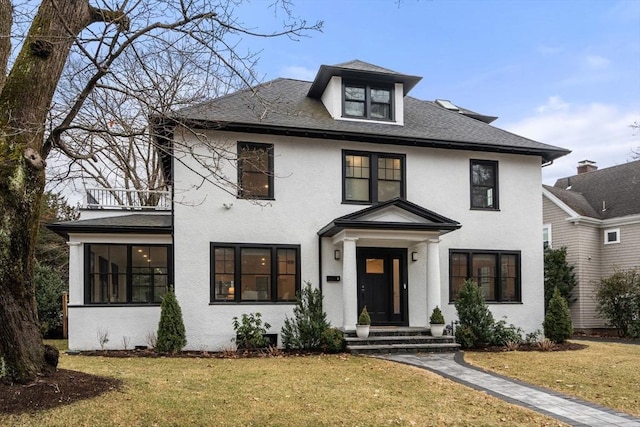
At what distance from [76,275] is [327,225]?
635 cm

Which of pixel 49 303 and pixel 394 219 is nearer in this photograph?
pixel 394 219

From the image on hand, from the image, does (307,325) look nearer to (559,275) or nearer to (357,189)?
(357,189)

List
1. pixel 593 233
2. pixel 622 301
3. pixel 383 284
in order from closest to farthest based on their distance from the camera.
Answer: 1. pixel 383 284
2. pixel 622 301
3. pixel 593 233

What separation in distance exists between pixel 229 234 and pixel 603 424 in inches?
344

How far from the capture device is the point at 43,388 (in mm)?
6125

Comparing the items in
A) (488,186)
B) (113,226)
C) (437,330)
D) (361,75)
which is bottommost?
(437,330)

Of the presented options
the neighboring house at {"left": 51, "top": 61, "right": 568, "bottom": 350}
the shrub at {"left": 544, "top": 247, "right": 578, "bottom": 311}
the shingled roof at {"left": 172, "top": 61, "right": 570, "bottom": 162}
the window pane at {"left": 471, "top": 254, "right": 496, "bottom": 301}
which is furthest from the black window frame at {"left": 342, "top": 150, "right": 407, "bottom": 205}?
the shrub at {"left": 544, "top": 247, "right": 578, "bottom": 311}

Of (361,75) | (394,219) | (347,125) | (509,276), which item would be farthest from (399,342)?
(361,75)

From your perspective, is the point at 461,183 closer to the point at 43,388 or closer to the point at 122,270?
the point at 122,270

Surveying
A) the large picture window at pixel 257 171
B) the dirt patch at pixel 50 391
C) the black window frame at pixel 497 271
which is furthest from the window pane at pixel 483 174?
the dirt patch at pixel 50 391

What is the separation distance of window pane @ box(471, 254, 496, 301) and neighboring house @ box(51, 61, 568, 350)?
0.04 metres

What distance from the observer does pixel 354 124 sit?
44.7 feet

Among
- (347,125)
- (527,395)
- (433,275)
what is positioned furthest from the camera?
(347,125)

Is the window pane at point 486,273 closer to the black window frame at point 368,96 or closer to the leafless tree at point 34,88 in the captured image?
the black window frame at point 368,96
